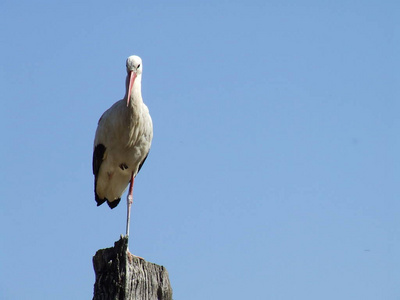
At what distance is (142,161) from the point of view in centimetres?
830

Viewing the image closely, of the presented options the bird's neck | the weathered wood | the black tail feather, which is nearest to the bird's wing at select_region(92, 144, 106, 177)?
the black tail feather

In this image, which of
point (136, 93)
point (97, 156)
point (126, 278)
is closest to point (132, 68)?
point (136, 93)

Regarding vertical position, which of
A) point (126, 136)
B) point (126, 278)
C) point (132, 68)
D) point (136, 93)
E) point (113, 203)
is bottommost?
point (126, 278)

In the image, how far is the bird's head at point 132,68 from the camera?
7766 millimetres

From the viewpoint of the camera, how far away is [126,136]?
310 inches

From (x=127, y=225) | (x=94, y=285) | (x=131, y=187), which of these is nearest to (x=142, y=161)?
(x=131, y=187)

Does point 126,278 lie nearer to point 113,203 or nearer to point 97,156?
point 97,156

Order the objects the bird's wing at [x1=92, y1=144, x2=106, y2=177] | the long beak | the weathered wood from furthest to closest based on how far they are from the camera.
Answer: the bird's wing at [x1=92, y1=144, x2=106, y2=177] → the long beak → the weathered wood

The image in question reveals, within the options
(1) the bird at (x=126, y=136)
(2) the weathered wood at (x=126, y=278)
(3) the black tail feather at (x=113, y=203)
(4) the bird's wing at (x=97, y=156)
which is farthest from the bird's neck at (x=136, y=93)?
(2) the weathered wood at (x=126, y=278)

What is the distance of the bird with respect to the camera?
25.7ft

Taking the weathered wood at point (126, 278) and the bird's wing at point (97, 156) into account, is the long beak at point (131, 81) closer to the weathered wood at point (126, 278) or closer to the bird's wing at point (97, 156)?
the bird's wing at point (97, 156)

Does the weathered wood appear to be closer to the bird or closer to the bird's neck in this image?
the bird

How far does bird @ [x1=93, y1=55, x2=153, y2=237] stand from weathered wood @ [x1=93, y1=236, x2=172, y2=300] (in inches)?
126

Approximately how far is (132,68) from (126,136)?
0.77 m
